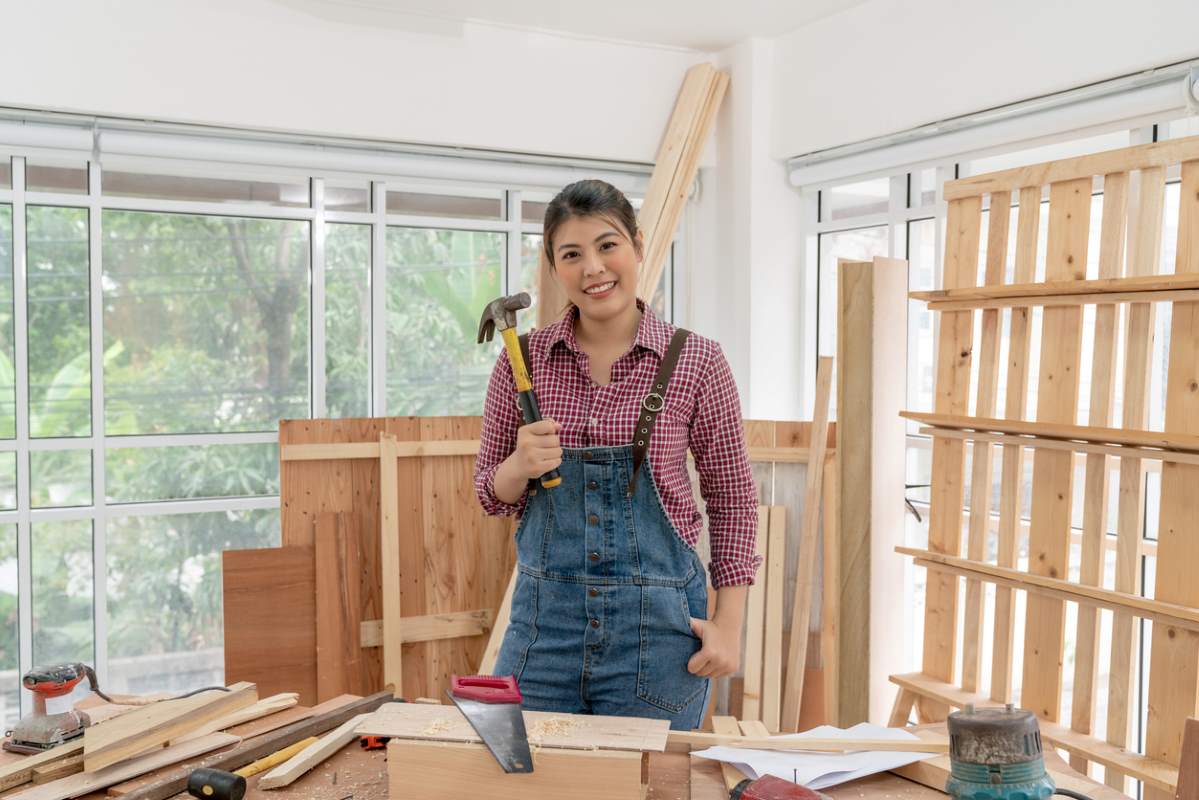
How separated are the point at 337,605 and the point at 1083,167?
2860 mm

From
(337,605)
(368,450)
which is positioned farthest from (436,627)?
(368,450)

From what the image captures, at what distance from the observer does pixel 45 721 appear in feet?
5.46

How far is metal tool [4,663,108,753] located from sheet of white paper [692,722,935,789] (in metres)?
1.06

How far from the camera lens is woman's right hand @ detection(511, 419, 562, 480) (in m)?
1.76

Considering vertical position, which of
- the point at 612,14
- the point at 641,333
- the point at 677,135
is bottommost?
the point at 641,333

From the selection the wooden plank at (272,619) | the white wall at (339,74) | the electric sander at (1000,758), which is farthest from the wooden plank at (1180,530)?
the wooden plank at (272,619)

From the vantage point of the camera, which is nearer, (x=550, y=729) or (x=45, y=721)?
(x=550, y=729)

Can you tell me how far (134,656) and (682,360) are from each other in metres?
3.08

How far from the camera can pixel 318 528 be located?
371 cm

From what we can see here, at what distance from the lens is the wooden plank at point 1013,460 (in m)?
2.88

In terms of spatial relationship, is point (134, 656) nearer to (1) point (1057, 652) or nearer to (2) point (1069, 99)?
(1) point (1057, 652)

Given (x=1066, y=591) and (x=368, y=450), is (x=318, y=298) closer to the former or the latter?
(x=368, y=450)

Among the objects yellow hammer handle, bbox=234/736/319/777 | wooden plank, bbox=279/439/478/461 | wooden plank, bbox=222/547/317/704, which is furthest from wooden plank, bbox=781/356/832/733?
yellow hammer handle, bbox=234/736/319/777

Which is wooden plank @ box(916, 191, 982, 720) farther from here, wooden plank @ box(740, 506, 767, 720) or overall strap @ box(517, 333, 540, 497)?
overall strap @ box(517, 333, 540, 497)
